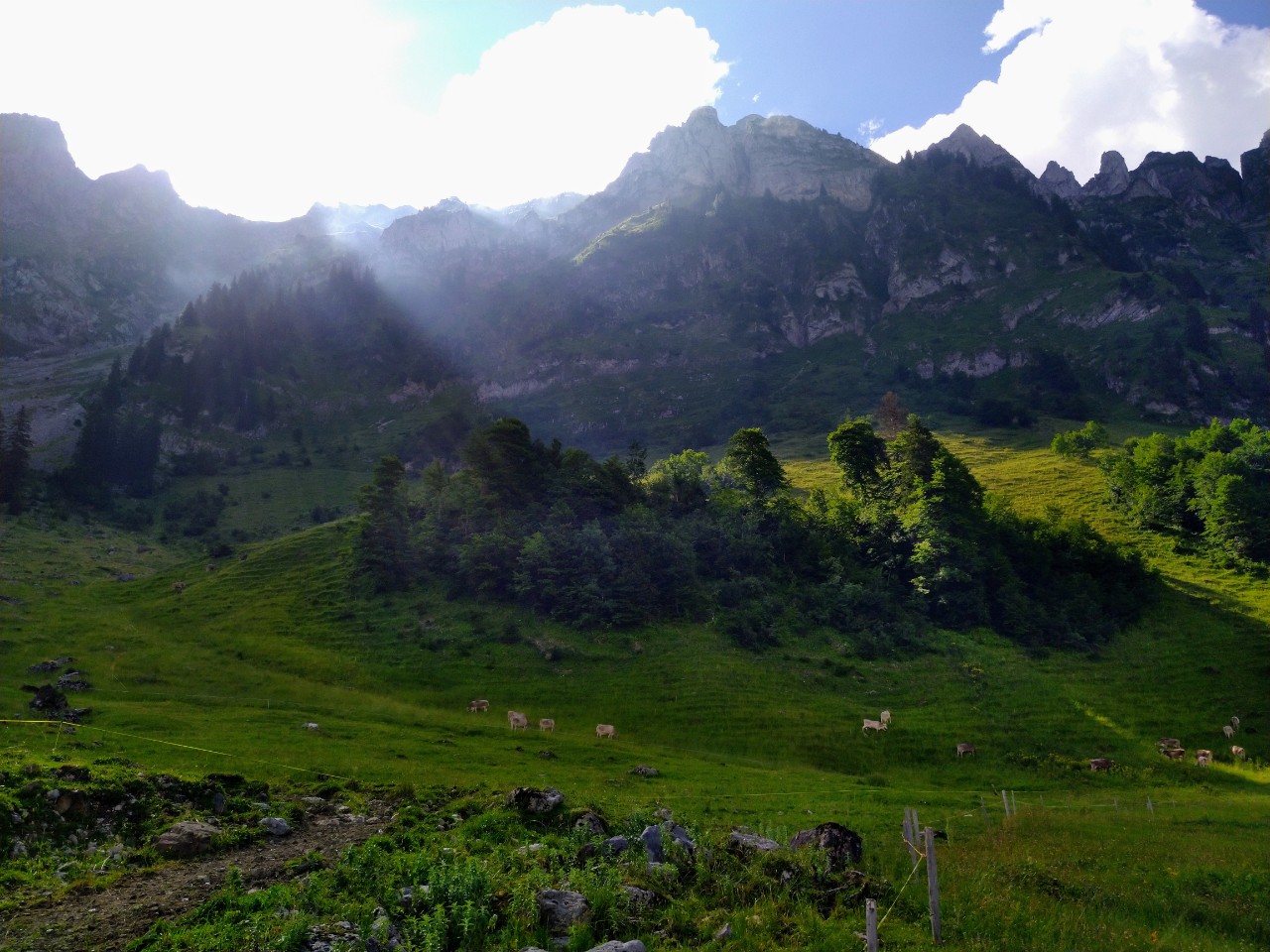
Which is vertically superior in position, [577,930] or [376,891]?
[577,930]

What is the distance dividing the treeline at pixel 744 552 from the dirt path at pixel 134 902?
40.6m

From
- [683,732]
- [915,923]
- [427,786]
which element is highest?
[915,923]

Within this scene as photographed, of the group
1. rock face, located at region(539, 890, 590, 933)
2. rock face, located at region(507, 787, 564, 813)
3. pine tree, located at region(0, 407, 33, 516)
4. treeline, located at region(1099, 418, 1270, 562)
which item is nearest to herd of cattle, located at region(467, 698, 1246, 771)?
rock face, located at region(507, 787, 564, 813)

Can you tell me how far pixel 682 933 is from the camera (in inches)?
485

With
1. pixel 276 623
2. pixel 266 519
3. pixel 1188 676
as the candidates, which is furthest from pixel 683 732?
pixel 266 519

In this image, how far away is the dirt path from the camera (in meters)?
12.6

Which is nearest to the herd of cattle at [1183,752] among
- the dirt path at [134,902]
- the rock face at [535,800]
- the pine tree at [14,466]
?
the rock face at [535,800]

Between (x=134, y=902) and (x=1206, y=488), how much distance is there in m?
114

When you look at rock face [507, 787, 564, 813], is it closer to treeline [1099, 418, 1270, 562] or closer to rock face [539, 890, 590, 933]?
rock face [539, 890, 590, 933]

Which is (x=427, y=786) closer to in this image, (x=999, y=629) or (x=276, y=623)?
(x=276, y=623)

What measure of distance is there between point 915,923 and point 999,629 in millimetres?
60063

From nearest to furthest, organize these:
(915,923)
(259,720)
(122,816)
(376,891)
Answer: (915,923)
(376,891)
(122,816)
(259,720)

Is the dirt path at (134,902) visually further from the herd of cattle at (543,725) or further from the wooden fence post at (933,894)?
the herd of cattle at (543,725)

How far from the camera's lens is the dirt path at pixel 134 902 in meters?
12.6
